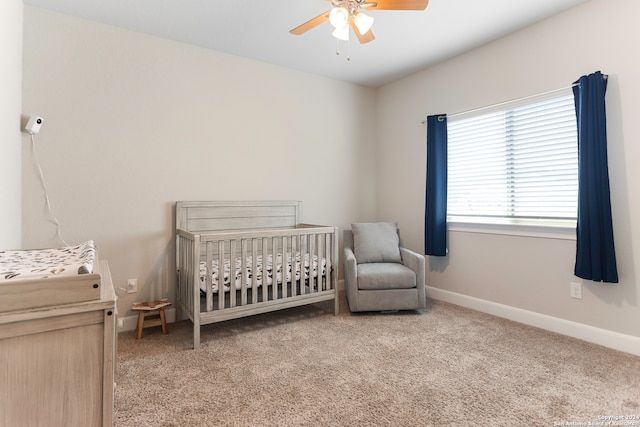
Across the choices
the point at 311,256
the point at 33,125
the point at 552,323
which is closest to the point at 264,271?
the point at 311,256

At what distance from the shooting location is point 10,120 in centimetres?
207

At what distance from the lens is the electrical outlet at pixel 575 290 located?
259 cm

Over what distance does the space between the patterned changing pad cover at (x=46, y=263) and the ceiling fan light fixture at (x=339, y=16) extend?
1762 millimetres

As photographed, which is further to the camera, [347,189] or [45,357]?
[347,189]

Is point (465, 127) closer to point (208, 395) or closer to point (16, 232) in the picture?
point (208, 395)

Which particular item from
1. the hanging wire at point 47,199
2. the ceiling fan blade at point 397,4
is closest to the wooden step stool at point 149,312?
the hanging wire at point 47,199

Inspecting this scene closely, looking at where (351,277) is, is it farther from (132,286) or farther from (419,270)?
(132,286)

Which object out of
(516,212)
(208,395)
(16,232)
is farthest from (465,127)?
(16,232)

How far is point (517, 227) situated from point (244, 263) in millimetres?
2398

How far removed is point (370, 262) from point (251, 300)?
1381mm

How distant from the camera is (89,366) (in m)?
1.14

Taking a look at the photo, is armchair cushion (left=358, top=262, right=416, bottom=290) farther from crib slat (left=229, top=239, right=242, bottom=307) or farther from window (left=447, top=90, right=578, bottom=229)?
crib slat (left=229, top=239, right=242, bottom=307)

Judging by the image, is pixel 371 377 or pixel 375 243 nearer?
pixel 371 377

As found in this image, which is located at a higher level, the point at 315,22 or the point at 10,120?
the point at 315,22
